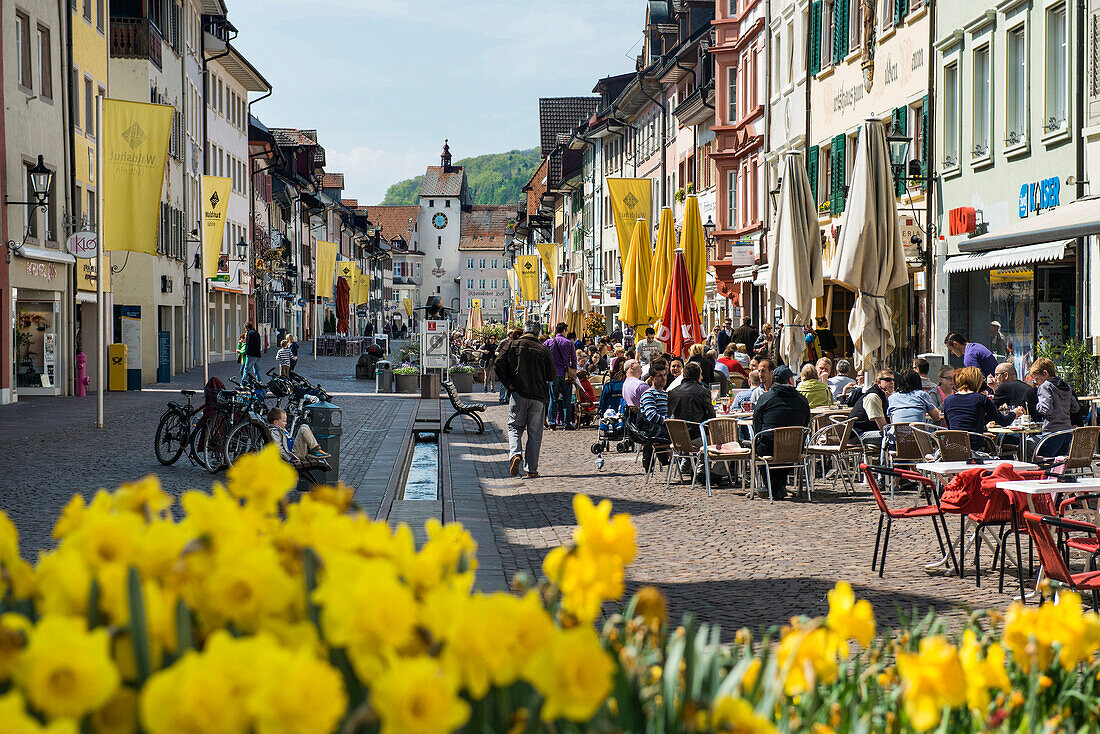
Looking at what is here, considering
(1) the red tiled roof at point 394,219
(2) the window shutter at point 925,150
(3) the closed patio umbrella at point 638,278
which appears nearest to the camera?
(2) the window shutter at point 925,150

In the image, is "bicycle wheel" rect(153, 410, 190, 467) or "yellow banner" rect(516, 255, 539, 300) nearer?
"bicycle wheel" rect(153, 410, 190, 467)

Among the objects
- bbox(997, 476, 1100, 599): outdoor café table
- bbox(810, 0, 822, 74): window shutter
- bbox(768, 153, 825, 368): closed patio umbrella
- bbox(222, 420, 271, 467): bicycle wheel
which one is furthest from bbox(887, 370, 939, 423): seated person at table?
bbox(810, 0, 822, 74): window shutter

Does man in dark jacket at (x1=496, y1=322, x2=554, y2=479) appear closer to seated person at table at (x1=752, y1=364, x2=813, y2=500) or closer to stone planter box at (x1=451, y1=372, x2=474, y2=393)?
seated person at table at (x1=752, y1=364, x2=813, y2=500)

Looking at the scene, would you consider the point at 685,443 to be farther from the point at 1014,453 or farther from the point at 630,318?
the point at 630,318

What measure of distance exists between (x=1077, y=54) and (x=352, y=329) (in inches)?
3748

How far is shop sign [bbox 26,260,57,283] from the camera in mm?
28562

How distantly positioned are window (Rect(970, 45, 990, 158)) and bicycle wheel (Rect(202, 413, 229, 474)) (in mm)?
13316

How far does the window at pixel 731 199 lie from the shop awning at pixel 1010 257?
70.6 ft

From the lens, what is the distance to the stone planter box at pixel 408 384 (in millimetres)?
35156

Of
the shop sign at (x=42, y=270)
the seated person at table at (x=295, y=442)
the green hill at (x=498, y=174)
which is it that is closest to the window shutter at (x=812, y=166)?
the shop sign at (x=42, y=270)

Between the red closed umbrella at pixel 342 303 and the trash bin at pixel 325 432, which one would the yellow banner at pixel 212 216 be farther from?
the red closed umbrella at pixel 342 303

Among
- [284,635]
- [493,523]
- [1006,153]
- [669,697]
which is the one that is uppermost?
[1006,153]

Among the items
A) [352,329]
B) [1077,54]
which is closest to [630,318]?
[1077,54]

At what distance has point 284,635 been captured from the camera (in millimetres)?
2148
